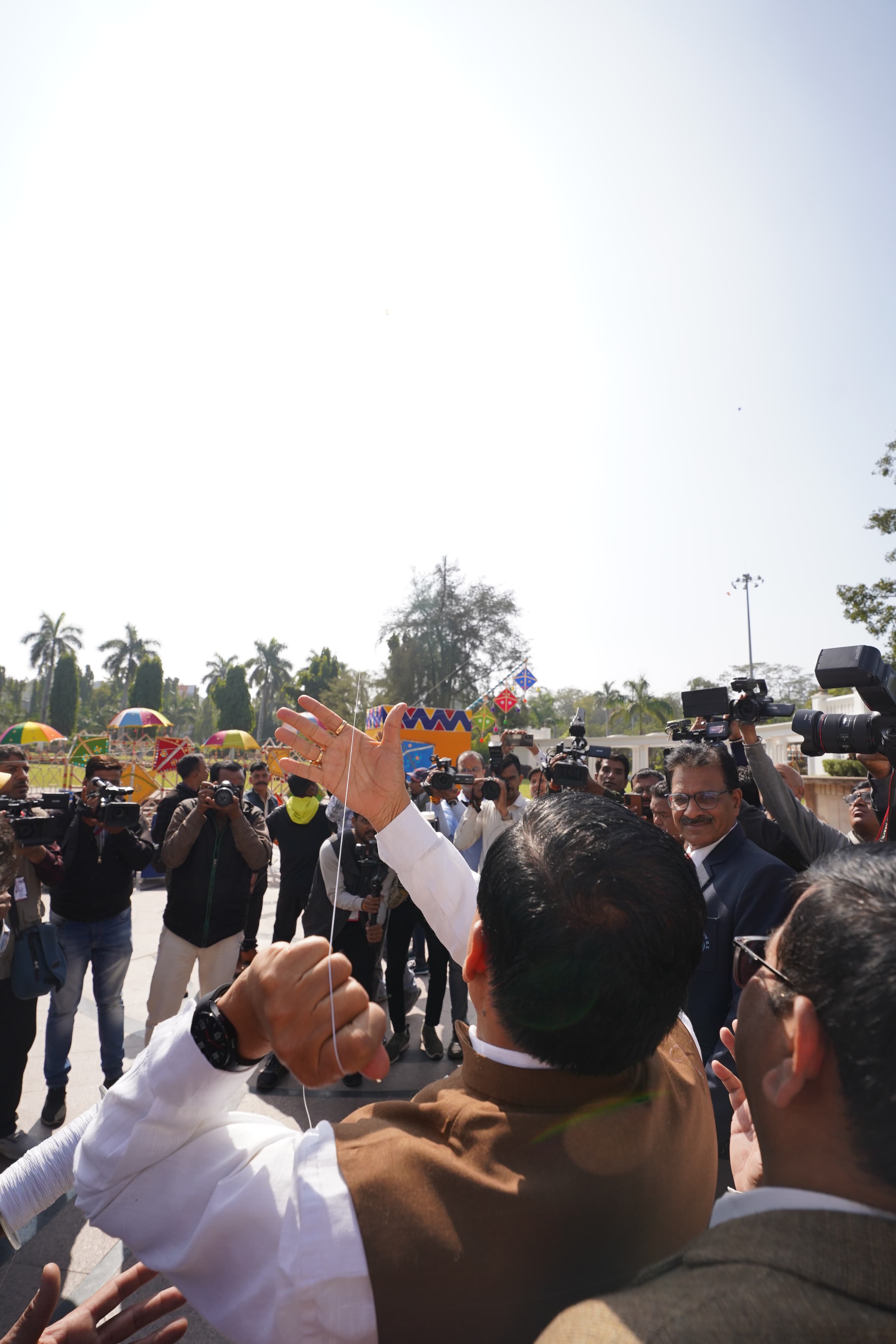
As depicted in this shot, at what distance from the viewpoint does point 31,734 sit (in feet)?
48.9

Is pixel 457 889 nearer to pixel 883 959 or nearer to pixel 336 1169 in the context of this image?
pixel 336 1169

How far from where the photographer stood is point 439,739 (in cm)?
1944

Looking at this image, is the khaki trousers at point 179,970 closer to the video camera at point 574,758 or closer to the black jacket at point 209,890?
the black jacket at point 209,890

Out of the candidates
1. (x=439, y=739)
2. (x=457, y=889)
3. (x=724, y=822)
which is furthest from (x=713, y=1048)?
(x=439, y=739)

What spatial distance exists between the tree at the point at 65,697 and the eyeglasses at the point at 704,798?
52.6 meters

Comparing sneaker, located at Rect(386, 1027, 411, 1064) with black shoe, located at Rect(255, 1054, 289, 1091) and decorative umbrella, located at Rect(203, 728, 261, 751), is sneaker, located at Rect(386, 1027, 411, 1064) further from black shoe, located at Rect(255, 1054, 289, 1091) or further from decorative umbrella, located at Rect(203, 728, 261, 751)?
decorative umbrella, located at Rect(203, 728, 261, 751)

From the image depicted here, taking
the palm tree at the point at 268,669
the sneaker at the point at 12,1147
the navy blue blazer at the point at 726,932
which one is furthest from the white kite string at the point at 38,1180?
the palm tree at the point at 268,669

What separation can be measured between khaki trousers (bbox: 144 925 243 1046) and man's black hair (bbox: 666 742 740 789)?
10.0ft

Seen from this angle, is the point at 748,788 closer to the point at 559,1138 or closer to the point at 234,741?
the point at 559,1138

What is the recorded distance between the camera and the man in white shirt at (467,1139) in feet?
2.77

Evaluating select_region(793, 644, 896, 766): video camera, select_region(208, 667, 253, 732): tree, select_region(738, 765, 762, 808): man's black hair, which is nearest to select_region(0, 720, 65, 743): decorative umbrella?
select_region(738, 765, 762, 808): man's black hair

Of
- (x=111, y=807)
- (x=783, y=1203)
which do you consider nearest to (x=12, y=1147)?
(x=111, y=807)

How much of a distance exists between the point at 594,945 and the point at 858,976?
32 cm

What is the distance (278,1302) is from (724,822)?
99.7 inches
